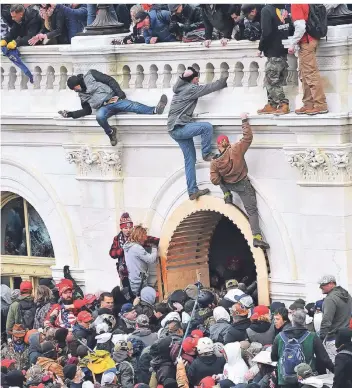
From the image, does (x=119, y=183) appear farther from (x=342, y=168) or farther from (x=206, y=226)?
(x=342, y=168)

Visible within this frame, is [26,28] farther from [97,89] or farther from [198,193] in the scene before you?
[198,193]

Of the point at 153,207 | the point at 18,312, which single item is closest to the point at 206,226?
the point at 153,207

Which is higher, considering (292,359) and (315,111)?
(315,111)

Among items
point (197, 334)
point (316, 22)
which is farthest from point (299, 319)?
point (316, 22)

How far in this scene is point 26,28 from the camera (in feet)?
139

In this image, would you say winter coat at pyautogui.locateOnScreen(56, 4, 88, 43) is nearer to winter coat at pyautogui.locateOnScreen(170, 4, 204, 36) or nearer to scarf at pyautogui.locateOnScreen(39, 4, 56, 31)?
scarf at pyautogui.locateOnScreen(39, 4, 56, 31)

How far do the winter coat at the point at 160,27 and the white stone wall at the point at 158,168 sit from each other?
35 centimetres

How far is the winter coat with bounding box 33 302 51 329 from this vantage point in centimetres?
4041

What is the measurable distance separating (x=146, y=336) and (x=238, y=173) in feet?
9.13

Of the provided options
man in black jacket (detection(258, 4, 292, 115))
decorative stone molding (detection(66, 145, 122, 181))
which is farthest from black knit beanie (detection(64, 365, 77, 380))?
man in black jacket (detection(258, 4, 292, 115))

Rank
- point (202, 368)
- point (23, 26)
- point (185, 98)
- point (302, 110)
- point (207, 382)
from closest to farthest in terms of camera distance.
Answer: point (207, 382) → point (202, 368) → point (302, 110) → point (185, 98) → point (23, 26)

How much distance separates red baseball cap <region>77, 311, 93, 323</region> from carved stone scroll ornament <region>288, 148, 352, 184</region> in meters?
4.31

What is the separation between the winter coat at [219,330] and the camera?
36531 mm

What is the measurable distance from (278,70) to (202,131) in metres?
1.83
